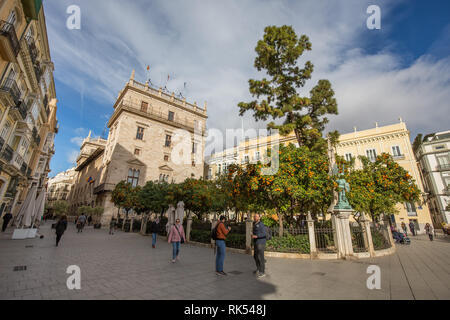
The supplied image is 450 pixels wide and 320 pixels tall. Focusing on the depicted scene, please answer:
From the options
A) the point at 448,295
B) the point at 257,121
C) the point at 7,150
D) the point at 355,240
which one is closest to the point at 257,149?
the point at 257,121

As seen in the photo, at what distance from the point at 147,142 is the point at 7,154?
17.3 metres

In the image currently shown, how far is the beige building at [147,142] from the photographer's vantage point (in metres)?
28.9

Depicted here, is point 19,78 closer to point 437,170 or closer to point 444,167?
point 437,170

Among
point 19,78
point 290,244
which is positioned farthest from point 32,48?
point 290,244

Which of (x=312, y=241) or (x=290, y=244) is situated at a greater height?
(x=312, y=241)

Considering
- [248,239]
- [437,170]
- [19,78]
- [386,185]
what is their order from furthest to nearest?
[437,170]
[19,78]
[386,185]
[248,239]

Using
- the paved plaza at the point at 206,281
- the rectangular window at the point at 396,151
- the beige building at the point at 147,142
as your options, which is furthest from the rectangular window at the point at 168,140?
the rectangular window at the point at 396,151

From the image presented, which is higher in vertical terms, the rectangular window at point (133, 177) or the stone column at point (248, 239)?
the rectangular window at point (133, 177)

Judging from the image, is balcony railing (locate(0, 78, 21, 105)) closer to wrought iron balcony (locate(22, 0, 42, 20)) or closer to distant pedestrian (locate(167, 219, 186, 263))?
wrought iron balcony (locate(22, 0, 42, 20))

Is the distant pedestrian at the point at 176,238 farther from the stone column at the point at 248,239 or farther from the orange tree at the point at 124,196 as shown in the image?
the orange tree at the point at 124,196

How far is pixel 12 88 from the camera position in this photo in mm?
13281

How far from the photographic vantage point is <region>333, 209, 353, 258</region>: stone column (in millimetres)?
8789

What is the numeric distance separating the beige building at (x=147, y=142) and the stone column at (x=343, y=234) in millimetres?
20004

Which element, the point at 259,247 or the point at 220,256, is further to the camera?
the point at 220,256
